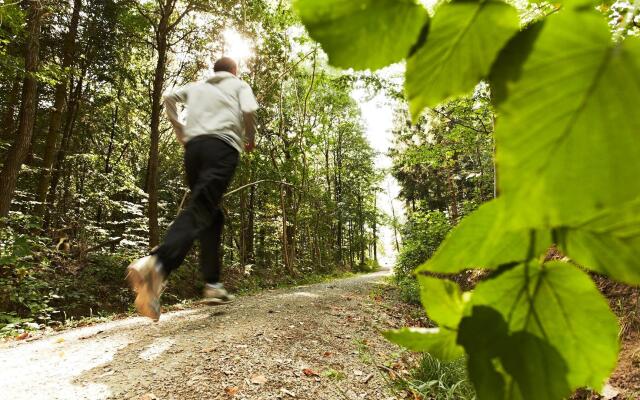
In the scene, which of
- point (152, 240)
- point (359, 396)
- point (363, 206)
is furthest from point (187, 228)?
point (363, 206)

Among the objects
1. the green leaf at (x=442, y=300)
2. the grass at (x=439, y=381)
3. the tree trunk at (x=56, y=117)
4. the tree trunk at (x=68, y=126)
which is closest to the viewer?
the green leaf at (x=442, y=300)

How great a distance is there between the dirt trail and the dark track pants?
787 millimetres

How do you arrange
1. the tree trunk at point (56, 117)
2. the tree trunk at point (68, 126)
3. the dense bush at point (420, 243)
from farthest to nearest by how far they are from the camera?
the tree trunk at point (68, 126) → the tree trunk at point (56, 117) → the dense bush at point (420, 243)

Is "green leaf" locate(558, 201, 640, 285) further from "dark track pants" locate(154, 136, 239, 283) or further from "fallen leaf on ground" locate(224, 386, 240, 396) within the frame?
"fallen leaf on ground" locate(224, 386, 240, 396)

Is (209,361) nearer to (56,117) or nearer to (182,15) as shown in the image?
(182,15)

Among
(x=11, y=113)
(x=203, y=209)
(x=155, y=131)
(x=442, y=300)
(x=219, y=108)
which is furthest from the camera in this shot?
(x=11, y=113)

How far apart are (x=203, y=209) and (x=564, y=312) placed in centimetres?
246

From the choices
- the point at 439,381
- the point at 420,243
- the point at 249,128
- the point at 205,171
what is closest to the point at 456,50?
the point at 205,171

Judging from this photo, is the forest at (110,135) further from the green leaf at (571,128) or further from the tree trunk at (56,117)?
the green leaf at (571,128)

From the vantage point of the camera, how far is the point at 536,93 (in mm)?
149

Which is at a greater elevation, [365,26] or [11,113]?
[11,113]

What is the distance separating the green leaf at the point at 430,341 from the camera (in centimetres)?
30

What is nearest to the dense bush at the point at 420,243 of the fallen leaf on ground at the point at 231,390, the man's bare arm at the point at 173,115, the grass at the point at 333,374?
the grass at the point at 333,374

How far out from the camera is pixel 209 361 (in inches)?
121
